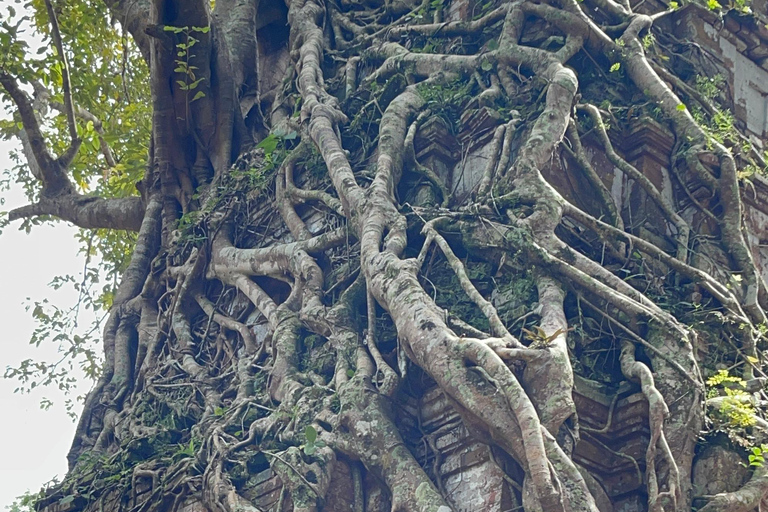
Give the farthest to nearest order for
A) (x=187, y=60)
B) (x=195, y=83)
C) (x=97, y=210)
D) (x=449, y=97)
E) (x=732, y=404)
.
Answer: (x=97, y=210), (x=187, y=60), (x=195, y=83), (x=449, y=97), (x=732, y=404)

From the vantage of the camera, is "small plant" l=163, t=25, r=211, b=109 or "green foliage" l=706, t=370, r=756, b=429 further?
"small plant" l=163, t=25, r=211, b=109

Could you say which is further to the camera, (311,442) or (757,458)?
(311,442)

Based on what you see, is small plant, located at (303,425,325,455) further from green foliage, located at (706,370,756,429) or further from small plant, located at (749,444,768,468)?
small plant, located at (749,444,768,468)

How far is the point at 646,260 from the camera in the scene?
6.47 meters

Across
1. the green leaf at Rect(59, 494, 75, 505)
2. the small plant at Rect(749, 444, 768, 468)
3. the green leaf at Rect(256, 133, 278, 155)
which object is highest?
the green leaf at Rect(256, 133, 278, 155)

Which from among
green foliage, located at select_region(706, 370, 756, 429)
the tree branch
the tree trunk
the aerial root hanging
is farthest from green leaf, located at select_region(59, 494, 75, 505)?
green foliage, located at select_region(706, 370, 756, 429)

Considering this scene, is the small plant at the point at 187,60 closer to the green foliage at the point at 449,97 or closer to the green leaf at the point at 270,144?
the green leaf at the point at 270,144

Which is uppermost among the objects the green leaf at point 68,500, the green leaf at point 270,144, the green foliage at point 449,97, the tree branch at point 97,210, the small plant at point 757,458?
the tree branch at point 97,210

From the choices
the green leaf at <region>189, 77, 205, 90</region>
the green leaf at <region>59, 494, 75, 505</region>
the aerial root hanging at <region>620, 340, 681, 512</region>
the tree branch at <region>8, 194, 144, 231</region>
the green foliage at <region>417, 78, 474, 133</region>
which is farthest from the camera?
the tree branch at <region>8, 194, 144, 231</region>

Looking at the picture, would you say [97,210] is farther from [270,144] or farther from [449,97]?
[449,97]

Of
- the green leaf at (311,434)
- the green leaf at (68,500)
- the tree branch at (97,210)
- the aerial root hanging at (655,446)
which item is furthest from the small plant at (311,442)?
the tree branch at (97,210)

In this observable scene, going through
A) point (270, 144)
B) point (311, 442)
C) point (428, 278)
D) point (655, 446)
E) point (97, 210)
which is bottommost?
point (655, 446)

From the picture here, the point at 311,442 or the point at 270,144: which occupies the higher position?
the point at 270,144

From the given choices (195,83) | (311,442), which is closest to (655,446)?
(311,442)
